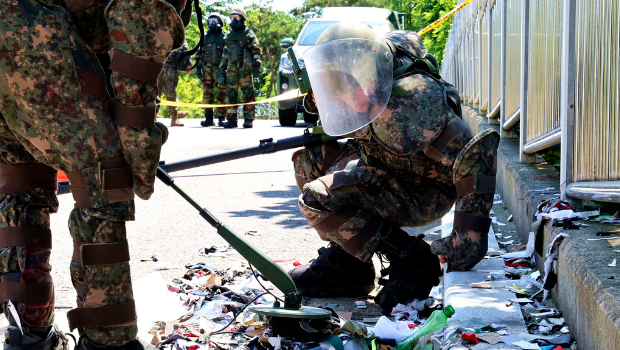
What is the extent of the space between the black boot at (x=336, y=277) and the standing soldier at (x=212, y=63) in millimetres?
11153

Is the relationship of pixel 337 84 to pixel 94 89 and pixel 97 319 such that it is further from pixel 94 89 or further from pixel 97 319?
pixel 97 319

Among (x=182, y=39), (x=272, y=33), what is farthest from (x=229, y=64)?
(x=272, y=33)

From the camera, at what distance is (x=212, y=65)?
1492cm

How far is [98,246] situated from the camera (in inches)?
91.5

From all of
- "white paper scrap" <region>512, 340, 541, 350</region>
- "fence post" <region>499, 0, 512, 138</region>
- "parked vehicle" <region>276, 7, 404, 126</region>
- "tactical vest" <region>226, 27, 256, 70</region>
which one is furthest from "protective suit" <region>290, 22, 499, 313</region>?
"tactical vest" <region>226, 27, 256, 70</region>

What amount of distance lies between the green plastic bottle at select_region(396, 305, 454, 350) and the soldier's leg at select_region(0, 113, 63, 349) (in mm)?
1228

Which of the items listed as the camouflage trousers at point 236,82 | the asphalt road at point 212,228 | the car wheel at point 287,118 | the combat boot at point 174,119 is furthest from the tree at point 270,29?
the asphalt road at point 212,228

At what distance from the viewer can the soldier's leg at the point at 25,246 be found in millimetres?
2430

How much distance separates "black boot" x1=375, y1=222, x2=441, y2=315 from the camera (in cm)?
310

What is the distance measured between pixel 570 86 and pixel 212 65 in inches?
492

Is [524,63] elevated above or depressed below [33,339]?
above

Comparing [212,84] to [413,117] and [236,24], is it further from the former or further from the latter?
[413,117]

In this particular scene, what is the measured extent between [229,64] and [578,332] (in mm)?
12422

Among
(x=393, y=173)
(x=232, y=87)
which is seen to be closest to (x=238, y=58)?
(x=232, y=87)
